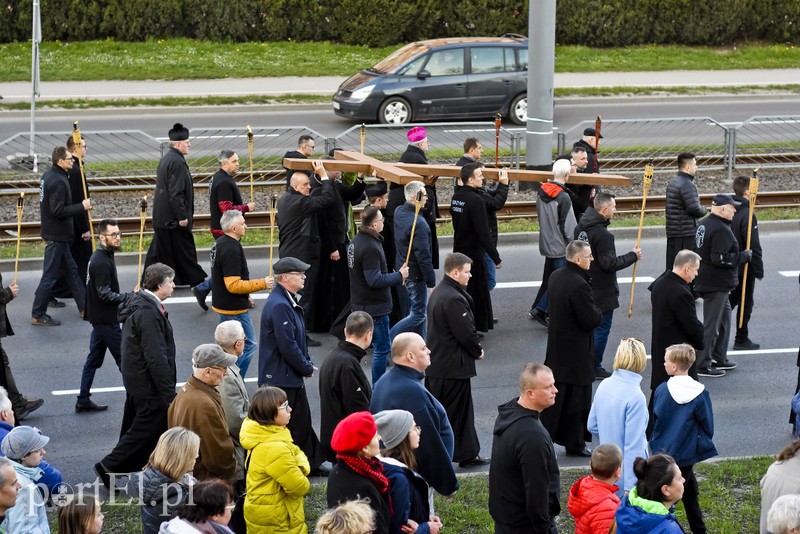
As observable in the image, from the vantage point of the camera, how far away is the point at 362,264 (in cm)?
1178

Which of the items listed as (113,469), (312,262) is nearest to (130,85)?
(312,262)

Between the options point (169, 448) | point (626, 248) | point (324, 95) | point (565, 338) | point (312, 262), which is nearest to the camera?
point (169, 448)

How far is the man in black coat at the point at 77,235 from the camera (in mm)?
13914

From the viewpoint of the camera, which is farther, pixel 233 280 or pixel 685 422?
pixel 233 280

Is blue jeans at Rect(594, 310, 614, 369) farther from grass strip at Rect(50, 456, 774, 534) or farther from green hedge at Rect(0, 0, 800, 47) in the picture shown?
green hedge at Rect(0, 0, 800, 47)

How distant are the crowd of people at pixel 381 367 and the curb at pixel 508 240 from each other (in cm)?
160

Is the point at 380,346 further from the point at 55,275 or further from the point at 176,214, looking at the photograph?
the point at 55,275

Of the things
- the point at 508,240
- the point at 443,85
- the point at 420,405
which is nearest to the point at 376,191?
the point at 508,240

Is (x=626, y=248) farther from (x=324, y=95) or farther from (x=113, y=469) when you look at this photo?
(x=324, y=95)

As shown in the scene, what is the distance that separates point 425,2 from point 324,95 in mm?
5975

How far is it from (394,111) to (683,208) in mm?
11729

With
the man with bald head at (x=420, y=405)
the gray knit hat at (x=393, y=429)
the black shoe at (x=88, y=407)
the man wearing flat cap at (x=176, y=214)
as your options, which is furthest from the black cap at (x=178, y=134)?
the gray knit hat at (x=393, y=429)

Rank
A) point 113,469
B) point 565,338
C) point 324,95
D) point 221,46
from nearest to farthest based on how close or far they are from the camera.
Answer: point 113,469
point 565,338
point 324,95
point 221,46

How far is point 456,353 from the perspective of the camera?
32.9 feet
